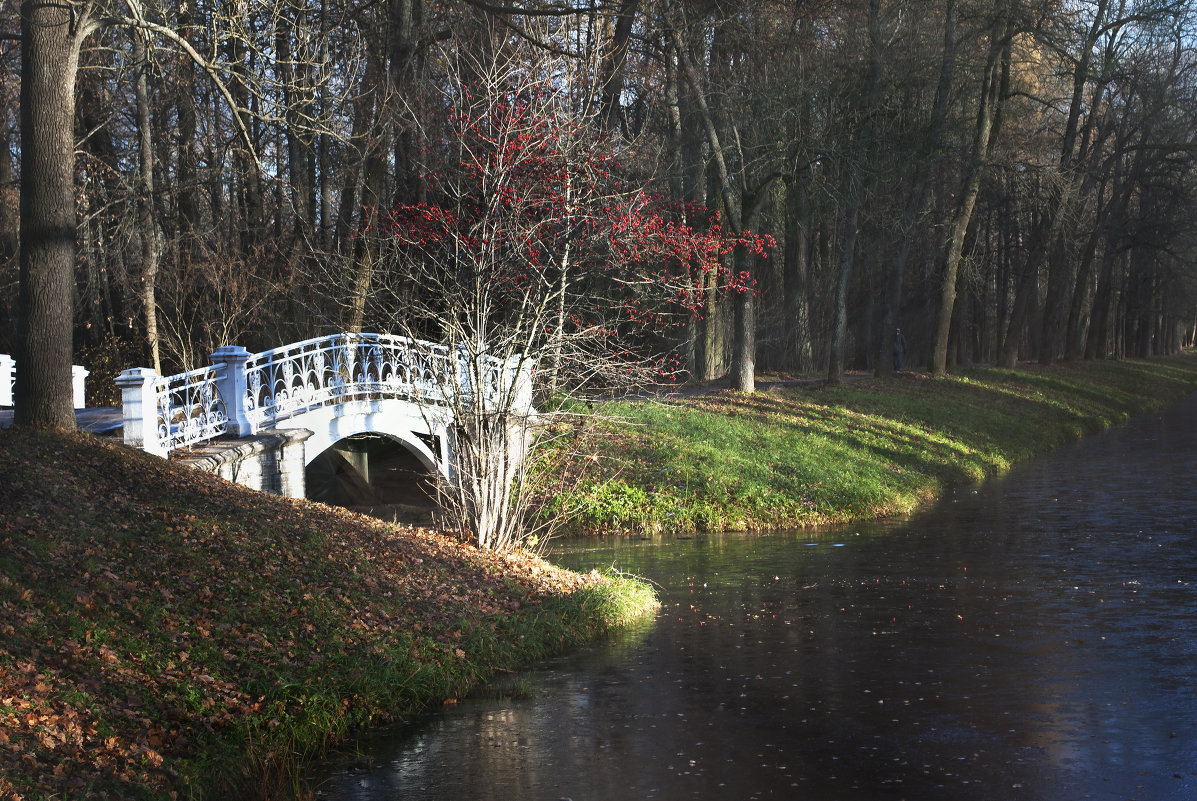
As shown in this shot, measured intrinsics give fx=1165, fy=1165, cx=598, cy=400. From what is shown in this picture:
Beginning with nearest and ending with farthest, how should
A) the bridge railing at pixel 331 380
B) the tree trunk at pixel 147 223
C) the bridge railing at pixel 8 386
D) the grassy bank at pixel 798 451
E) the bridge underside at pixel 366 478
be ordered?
the bridge railing at pixel 331 380 → the grassy bank at pixel 798 451 → the bridge underside at pixel 366 478 → the bridge railing at pixel 8 386 → the tree trunk at pixel 147 223

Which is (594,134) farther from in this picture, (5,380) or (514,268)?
(5,380)

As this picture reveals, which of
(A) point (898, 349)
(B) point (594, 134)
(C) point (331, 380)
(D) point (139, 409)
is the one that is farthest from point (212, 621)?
(A) point (898, 349)

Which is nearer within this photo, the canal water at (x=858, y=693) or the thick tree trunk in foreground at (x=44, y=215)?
the canal water at (x=858, y=693)

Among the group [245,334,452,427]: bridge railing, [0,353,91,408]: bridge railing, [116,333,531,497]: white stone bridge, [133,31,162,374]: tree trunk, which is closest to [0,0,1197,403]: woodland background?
[133,31,162,374]: tree trunk

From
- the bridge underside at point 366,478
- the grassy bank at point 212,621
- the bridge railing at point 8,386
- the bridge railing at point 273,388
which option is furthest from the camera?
the bridge railing at point 8,386

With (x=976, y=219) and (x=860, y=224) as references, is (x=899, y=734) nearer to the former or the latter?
(x=860, y=224)

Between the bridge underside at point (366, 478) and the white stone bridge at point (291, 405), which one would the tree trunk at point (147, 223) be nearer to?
the bridge underside at point (366, 478)

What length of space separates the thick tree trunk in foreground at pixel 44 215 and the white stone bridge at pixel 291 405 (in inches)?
32.3

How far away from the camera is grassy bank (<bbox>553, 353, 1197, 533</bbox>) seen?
18359 millimetres

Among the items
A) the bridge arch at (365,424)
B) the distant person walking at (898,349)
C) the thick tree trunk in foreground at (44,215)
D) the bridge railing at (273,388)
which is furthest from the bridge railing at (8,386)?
the distant person walking at (898,349)

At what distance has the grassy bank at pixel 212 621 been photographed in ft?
23.0

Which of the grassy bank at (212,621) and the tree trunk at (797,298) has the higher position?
the tree trunk at (797,298)

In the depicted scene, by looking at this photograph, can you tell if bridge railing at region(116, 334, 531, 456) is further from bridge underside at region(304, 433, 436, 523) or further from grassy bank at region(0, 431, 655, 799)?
bridge underside at region(304, 433, 436, 523)

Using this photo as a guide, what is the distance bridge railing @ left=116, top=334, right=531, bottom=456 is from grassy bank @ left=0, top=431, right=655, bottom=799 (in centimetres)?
114
